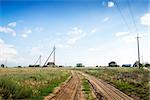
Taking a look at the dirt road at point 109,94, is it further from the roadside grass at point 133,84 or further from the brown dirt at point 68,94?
the brown dirt at point 68,94

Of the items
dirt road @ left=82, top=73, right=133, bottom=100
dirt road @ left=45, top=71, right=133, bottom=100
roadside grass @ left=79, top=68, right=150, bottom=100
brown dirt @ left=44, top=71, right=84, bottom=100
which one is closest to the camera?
brown dirt @ left=44, top=71, right=84, bottom=100

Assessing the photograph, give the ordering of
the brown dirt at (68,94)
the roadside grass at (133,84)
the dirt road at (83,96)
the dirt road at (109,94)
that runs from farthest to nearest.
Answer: the roadside grass at (133,84)
the dirt road at (109,94)
the dirt road at (83,96)
the brown dirt at (68,94)

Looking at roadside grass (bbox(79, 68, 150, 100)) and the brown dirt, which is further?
roadside grass (bbox(79, 68, 150, 100))

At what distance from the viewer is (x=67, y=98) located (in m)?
20.1

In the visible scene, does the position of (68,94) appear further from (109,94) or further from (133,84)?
(133,84)

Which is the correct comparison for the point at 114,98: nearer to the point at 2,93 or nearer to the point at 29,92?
the point at 29,92

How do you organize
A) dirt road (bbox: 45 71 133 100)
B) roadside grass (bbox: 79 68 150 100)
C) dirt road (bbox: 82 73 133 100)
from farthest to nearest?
roadside grass (bbox: 79 68 150 100) < dirt road (bbox: 82 73 133 100) < dirt road (bbox: 45 71 133 100)

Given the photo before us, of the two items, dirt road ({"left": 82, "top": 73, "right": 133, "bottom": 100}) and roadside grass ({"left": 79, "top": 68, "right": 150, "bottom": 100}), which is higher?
roadside grass ({"left": 79, "top": 68, "right": 150, "bottom": 100})

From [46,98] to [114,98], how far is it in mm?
5242

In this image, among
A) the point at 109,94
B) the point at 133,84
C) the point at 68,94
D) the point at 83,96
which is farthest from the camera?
the point at 133,84

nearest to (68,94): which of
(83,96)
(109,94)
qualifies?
(83,96)

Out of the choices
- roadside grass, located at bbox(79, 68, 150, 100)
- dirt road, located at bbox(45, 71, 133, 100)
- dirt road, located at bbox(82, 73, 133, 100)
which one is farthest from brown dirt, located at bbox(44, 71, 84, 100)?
roadside grass, located at bbox(79, 68, 150, 100)

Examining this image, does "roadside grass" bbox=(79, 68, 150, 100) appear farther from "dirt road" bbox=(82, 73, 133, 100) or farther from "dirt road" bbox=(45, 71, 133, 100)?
"dirt road" bbox=(45, 71, 133, 100)

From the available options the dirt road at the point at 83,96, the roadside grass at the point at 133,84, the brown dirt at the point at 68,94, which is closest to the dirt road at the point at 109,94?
the dirt road at the point at 83,96
